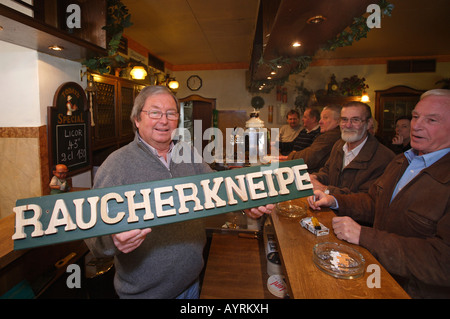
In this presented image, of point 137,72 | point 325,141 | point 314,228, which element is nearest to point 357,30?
point 325,141

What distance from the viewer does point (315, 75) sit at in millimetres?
7227

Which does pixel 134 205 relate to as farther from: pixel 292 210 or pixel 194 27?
pixel 194 27

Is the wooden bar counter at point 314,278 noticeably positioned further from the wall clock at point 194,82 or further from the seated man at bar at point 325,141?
the wall clock at point 194,82

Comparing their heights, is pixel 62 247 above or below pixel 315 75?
below

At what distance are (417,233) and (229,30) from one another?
4.62 m

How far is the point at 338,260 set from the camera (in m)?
1.08

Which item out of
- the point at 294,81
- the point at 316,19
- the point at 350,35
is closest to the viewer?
the point at 316,19

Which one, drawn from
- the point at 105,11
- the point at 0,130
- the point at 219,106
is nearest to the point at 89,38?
the point at 105,11

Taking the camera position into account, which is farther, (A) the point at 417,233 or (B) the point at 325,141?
(B) the point at 325,141

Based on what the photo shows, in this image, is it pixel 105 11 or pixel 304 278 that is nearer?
pixel 304 278

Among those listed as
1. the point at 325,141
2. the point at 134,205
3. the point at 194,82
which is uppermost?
the point at 194,82

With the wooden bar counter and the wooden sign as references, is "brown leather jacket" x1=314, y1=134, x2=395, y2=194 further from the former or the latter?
the wooden sign
